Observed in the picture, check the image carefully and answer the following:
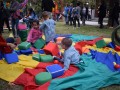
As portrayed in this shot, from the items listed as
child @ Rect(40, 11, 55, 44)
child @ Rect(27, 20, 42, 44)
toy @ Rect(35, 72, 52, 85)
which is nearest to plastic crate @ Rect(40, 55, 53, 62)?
toy @ Rect(35, 72, 52, 85)

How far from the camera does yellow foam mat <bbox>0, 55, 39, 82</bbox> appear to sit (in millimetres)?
4992

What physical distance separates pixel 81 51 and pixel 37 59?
140 centimetres

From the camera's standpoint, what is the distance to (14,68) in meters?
5.30

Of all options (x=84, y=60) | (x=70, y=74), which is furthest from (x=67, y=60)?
(x=84, y=60)

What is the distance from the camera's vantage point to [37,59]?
5.86 metres

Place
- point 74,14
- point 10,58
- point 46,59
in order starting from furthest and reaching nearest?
point 74,14, point 46,59, point 10,58

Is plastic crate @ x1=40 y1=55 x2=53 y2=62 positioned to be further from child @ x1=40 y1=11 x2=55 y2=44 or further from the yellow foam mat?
child @ x1=40 y1=11 x2=55 y2=44

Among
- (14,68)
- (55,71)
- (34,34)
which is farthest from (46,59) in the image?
(34,34)

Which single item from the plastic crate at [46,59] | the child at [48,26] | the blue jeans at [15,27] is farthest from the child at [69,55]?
the blue jeans at [15,27]

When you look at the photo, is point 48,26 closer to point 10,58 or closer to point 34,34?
point 34,34

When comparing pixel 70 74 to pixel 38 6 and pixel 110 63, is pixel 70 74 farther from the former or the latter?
pixel 38 6

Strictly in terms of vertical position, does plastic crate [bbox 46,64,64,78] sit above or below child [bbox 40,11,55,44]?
below

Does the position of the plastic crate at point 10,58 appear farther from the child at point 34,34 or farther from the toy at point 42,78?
the child at point 34,34

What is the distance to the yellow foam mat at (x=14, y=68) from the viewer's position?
4992 mm
